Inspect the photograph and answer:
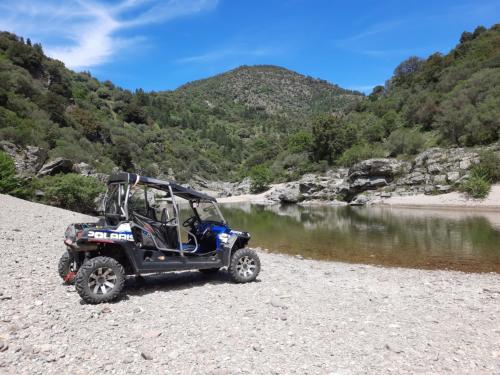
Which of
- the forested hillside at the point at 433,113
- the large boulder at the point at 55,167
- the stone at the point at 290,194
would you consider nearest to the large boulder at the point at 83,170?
the large boulder at the point at 55,167

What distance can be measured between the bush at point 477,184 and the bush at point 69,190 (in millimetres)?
36796

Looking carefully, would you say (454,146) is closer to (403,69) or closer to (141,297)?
(141,297)

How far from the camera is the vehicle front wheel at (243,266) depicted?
916 centimetres

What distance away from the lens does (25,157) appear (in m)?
31.1

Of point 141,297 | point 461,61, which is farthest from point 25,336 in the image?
point 461,61

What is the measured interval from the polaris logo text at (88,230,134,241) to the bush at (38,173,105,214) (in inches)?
893

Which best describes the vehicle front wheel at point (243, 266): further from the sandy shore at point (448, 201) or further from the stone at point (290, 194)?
the stone at point (290, 194)

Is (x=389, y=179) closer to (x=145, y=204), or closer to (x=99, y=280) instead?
(x=145, y=204)

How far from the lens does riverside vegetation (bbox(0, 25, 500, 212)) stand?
3538 centimetres

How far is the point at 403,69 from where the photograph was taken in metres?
118

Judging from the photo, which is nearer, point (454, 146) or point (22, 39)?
point (454, 146)

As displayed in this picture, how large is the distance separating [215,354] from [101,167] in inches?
1899

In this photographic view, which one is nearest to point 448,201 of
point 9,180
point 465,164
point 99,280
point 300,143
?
point 465,164

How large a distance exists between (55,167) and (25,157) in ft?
8.57
